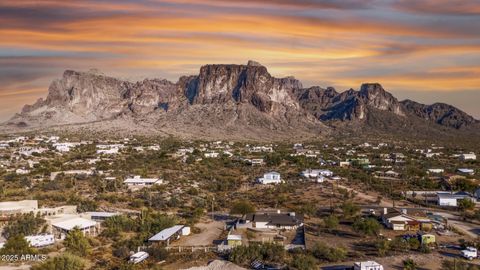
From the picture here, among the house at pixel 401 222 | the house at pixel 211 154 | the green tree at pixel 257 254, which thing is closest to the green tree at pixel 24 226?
the green tree at pixel 257 254

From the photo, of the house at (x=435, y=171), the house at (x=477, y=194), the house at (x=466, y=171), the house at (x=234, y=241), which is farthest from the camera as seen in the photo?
the house at (x=435, y=171)

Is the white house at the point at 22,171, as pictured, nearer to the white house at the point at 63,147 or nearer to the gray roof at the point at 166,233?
the white house at the point at 63,147

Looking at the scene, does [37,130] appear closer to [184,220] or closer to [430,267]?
[184,220]

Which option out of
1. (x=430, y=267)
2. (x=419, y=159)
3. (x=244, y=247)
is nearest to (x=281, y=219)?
(x=244, y=247)

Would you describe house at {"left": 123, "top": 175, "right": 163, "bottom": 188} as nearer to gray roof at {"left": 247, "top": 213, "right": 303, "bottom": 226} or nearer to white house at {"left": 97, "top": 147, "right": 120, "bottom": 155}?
gray roof at {"left": 247, "top": 213, "right": 303, "bottom": 226}

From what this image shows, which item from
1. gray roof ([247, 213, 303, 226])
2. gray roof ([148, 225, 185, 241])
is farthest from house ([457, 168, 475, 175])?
gray roof ([148, 225, 185, 241])

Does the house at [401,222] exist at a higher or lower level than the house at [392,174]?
lower
